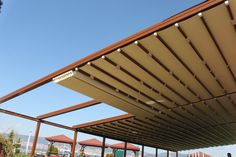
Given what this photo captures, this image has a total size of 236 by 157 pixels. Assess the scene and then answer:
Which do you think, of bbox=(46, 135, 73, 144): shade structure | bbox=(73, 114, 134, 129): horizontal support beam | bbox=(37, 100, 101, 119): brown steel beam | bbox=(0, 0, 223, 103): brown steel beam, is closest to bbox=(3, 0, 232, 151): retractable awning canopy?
bbox=(0, 0, 223, 103): brown steel beam

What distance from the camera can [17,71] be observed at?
11.3m

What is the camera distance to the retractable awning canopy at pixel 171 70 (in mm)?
4227

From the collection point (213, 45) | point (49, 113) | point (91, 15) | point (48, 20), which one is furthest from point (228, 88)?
point (48, 20)

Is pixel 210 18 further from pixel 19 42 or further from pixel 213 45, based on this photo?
pixel 19 42

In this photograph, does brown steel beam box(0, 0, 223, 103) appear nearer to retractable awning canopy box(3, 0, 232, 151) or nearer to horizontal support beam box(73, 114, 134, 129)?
retractable awning canopy box(3, 0, 232, 151)

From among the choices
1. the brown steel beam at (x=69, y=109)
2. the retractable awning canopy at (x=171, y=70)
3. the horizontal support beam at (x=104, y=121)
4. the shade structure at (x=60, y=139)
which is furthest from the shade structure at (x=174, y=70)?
the shade structure at (x=60, y=139)

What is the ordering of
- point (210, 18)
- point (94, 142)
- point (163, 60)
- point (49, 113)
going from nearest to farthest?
point (210, 18) < point (163, 60) < point (49, 113) < point (94, 142)

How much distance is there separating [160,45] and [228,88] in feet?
10.7

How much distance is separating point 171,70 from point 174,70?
Result: 0.07m

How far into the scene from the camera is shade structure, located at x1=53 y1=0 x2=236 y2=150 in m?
4.22

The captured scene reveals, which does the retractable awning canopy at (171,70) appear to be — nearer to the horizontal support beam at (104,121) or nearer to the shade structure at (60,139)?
the horizontal support beam at (104,121)

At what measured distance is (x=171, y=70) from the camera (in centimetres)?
566

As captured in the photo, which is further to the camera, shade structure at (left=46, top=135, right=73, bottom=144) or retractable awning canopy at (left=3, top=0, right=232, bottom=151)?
shade structure at (left=46, top=135, right=73, bottom=144)

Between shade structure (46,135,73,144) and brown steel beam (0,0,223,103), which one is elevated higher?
brown steel beam (0,0,223,103)
